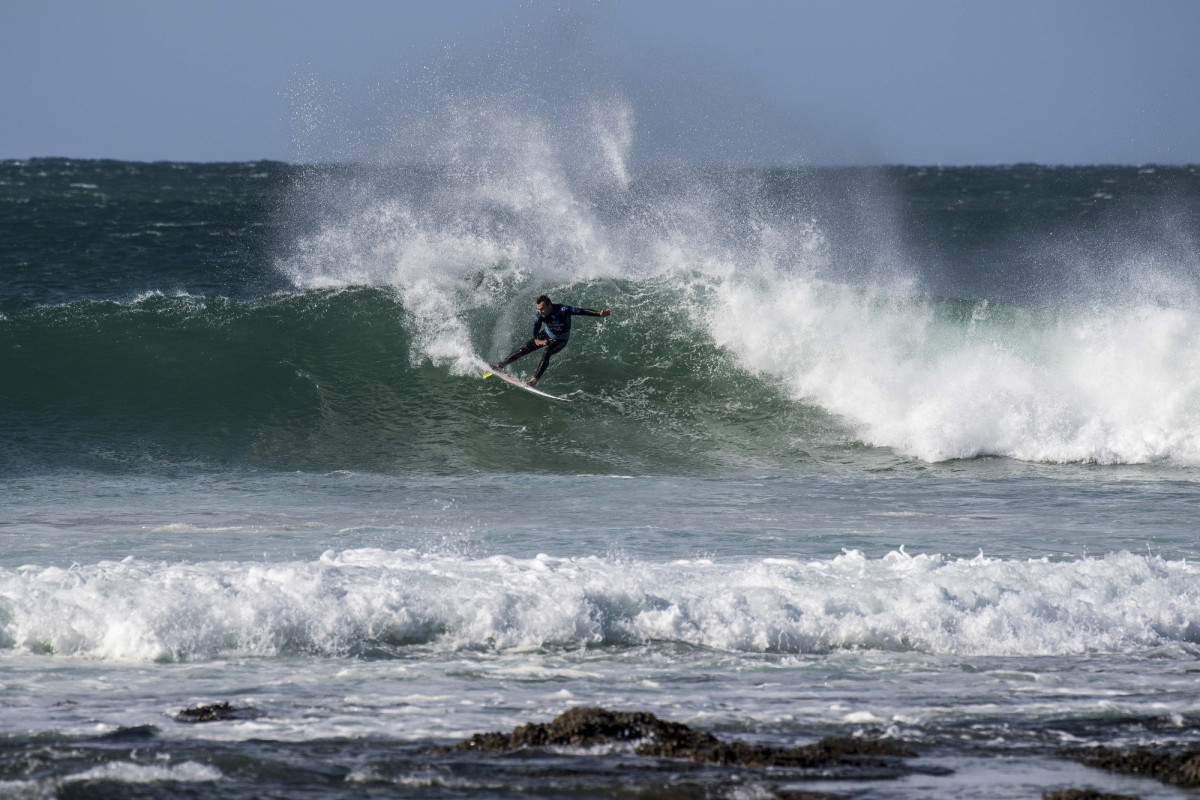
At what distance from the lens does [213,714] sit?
4.91 metres

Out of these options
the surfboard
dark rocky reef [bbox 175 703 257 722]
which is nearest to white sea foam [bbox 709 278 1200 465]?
the surfboard

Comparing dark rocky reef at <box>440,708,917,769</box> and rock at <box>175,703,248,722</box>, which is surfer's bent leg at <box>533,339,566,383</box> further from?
dark rocky reef at <box>440,708,917,769</box>

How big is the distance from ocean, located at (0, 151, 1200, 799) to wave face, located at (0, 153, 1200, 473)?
6 centimetres

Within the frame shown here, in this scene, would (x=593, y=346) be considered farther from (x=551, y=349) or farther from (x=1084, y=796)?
(x=1084, y=796)

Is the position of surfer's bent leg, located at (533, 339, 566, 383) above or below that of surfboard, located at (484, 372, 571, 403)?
above

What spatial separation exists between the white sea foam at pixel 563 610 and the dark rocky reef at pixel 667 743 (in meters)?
1.55

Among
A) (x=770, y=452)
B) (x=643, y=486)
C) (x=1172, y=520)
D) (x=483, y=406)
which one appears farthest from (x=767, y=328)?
(x=1172, y=520)

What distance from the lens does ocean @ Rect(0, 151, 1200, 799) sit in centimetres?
487

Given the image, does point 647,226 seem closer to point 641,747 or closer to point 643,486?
point 643,486

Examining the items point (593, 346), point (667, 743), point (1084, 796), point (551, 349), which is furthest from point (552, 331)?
point (1084, 796)

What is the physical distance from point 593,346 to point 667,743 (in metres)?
11.1

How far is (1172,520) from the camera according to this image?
9.25 meters

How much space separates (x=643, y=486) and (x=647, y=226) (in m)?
7.67

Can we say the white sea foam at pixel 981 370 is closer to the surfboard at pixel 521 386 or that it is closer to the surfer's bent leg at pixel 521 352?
the surfboard at pixel 521 386
